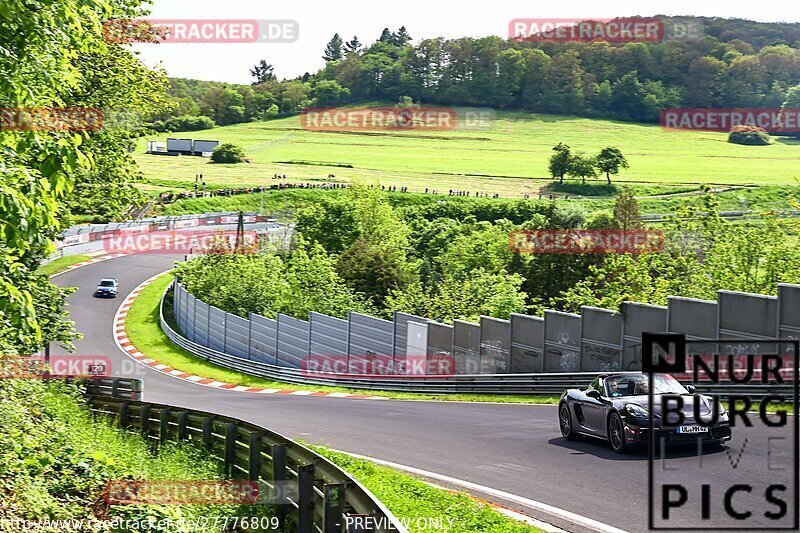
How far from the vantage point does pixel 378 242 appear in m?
93.0

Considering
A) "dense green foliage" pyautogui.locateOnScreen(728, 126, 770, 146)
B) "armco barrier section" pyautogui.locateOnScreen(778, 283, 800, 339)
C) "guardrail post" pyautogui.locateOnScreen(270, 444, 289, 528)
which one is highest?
"dense green foliage" pyautogui.locateOnScreen(728, 126, 770, 146)

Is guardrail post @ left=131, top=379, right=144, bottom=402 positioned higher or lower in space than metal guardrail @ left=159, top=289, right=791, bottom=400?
higher

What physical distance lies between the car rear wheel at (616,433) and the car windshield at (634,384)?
42cm

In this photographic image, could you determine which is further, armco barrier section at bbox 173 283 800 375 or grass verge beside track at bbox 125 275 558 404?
grass verge beside track at bbox 125 275 558 404

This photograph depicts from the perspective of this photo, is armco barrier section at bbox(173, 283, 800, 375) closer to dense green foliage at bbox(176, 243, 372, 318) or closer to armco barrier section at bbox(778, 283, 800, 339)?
armco barrier section at bbox(778, 283, 800, 339)

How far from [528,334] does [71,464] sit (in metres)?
18.3

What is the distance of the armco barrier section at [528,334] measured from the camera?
2183 centimetres

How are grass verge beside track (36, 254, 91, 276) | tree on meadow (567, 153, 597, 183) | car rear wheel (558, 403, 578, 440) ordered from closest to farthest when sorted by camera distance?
car rear wheel (558, 403, 578, 440) < grass verge beside track (36, 254, 91, 276) < tree on meadow (567, 153, 597, 183)

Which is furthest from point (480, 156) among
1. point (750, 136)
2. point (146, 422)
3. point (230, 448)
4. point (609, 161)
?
point (230, 448)

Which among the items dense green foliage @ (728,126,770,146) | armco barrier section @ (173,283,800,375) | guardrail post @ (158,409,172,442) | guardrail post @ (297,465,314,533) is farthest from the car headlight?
dense green foliage @ (728,126,770,146)

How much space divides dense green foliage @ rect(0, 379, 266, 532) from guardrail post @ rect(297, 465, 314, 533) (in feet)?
5.17

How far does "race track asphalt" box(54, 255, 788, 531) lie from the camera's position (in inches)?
497

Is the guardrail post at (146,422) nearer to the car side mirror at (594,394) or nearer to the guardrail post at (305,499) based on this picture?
the car side mirror at (594,394)

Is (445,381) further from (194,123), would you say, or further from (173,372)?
(194,123)
